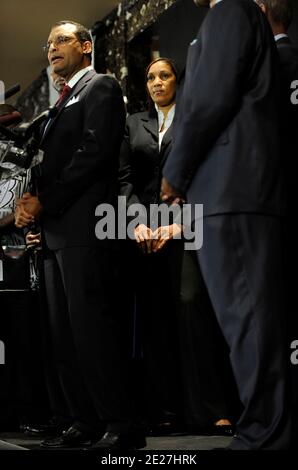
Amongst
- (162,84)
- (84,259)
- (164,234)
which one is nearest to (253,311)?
(84,259)

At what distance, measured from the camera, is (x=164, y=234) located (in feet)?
9.69

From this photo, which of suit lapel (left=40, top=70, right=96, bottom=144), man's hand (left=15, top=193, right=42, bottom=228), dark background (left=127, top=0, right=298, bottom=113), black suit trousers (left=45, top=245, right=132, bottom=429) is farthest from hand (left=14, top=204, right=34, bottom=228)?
dark background (left=127, top=0, right=298, bottom=113)

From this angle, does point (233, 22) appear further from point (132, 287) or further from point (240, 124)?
point (132, 287)

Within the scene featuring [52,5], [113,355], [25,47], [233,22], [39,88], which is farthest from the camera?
[39,88]

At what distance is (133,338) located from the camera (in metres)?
3.23

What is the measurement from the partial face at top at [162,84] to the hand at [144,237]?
2.02 ft

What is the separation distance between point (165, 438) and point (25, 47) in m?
5.12

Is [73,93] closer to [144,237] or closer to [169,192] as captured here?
[144,237]

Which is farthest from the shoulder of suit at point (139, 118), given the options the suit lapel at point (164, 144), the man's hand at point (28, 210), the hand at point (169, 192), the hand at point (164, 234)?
the hand at point (169, 192)

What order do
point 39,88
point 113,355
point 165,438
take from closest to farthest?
point 113,355, point 165,438, point 39,88

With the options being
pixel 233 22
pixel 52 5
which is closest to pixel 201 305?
pixel 233 22

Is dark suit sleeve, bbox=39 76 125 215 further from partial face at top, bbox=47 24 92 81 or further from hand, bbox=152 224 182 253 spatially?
hand, bbox=152 224 182 253

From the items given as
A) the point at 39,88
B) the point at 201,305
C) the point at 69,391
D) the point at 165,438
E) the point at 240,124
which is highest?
the point at 39,88

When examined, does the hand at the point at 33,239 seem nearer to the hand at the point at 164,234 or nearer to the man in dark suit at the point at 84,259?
the man in dark suit at the point at 84,259
